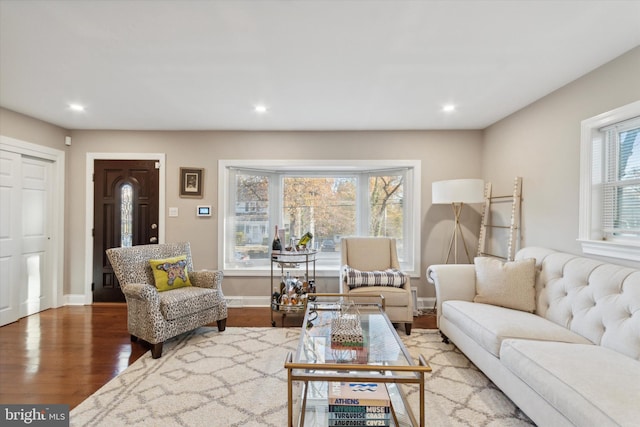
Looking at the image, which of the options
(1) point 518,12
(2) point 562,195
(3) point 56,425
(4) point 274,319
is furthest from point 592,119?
(3) point 56,425

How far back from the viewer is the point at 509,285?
2.52 m

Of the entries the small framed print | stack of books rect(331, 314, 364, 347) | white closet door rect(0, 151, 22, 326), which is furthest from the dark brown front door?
stack of books rect(331, 314, 364, 347)

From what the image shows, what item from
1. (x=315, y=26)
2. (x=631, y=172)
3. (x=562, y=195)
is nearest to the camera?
(x=315, y=26)

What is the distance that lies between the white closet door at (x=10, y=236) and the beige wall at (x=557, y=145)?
563 centimetres

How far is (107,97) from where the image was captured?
2961 millimetres

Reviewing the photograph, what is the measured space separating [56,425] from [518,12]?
3554 millimetres

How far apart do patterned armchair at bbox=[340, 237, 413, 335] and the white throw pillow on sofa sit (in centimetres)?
72

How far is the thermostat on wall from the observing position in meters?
4.09

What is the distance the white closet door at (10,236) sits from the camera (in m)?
3.35

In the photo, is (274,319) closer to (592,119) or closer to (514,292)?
(514,292)

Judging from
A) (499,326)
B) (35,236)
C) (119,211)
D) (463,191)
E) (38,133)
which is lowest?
(499,326)

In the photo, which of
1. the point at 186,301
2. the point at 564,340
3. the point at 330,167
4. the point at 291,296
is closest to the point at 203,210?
the point at 186,301

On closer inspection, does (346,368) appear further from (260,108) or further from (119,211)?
(119,211)

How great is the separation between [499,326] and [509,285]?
2.04 ft
